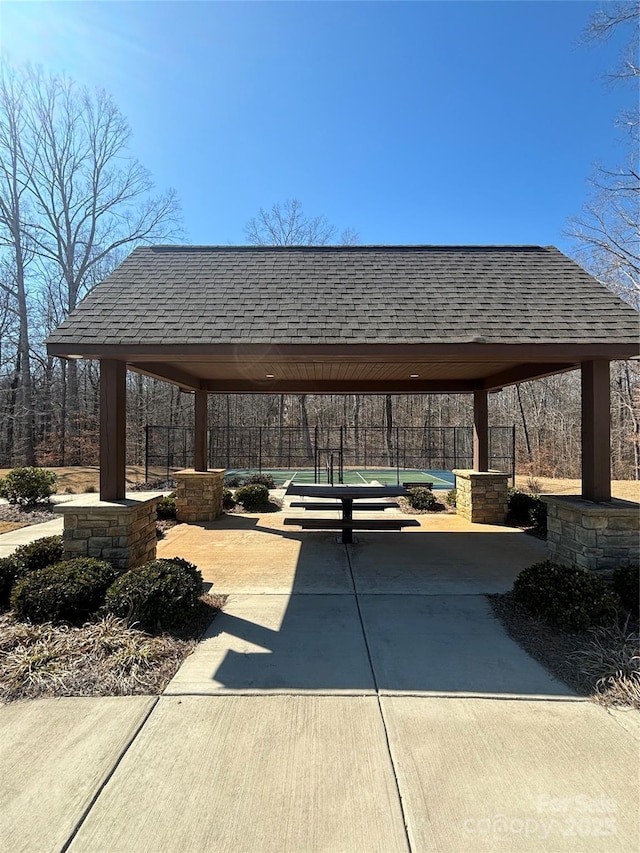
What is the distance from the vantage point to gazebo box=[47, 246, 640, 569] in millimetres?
4887

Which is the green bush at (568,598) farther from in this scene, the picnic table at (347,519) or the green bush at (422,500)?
the green bush at (422,500)

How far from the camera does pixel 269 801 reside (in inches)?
81.4

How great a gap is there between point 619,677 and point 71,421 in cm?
2225

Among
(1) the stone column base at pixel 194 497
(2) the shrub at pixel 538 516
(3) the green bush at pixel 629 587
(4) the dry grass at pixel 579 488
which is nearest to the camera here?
(3) the green bush at pixel 629 587

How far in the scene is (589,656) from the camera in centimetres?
340

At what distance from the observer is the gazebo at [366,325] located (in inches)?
192

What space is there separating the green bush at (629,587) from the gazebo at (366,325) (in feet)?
1.15

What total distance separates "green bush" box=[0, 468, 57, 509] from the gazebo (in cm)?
548

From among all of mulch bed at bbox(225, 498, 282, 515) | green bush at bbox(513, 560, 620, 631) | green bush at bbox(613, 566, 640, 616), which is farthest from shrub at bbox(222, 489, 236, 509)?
green bush at bbox(613, 566, 640, 616)

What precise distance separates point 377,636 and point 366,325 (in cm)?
346

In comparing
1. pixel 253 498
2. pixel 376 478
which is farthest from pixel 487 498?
pixel 376 478

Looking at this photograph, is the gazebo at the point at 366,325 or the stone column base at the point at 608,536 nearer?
the stone column base at the point at 608,536

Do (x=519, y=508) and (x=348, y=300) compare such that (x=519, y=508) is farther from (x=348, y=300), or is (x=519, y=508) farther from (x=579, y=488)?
(x=579, y=488)

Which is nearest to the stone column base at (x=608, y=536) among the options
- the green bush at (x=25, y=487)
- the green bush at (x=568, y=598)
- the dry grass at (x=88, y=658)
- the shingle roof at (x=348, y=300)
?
the green bush at (x=568, y=598)
